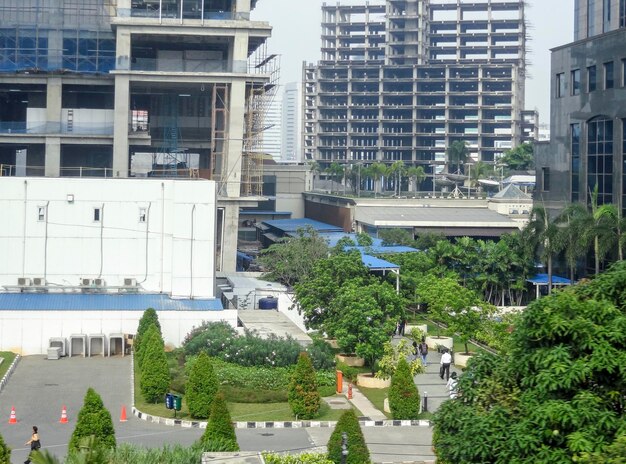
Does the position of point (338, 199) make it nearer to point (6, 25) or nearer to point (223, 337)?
point (6, 25)

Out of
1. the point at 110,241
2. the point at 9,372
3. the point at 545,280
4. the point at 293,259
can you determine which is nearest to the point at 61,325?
the point at 9,372

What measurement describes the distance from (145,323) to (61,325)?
14.2ft

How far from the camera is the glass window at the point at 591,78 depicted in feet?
227

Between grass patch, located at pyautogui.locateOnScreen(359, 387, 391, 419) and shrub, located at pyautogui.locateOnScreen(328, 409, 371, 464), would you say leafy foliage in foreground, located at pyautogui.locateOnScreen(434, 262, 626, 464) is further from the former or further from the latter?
grass patch, located at pyautogui.locateOnScreen(359, 387, 391, 419)

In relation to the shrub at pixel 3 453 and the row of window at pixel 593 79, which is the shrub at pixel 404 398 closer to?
the shrub at pixel 3 453

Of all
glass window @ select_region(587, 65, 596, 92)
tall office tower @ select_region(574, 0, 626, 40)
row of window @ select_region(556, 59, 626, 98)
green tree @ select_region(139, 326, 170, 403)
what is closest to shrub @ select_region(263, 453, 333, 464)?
green tree @ select_region(139, 326, 170, 403)

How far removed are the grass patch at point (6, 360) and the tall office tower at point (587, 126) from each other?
34.7 m

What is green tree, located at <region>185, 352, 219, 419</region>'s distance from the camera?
124 feet

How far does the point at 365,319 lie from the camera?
46.7 meters

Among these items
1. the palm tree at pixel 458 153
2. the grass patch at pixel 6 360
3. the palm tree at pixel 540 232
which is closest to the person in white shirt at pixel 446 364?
the grass patch at pixel 6 360

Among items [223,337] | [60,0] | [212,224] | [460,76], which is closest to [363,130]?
[460,76]

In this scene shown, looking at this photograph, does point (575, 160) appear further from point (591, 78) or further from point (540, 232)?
point (591, 78)

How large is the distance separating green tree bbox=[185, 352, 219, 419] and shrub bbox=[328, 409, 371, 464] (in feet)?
25.8

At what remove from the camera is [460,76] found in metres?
179
